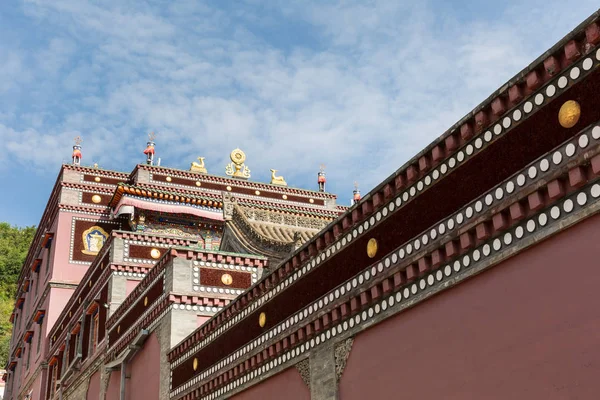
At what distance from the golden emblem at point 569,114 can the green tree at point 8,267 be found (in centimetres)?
5820

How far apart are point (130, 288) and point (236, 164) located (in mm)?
14682

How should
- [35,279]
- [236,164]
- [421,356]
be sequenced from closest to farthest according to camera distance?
1. [421,356]
2. [236,164]
3. [35,279]

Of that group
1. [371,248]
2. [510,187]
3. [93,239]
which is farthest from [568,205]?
[93,239]

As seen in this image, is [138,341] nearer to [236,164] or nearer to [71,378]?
[71,378]

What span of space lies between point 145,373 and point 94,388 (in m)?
6.39

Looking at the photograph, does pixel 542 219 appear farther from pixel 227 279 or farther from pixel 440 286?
pixel 227 279

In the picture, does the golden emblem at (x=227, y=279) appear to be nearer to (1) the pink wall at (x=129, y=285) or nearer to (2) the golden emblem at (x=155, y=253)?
(2) the golden emblem at (x=155, y=253)

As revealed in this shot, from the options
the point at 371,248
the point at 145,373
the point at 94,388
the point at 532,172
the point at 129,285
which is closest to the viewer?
the point at 532,172

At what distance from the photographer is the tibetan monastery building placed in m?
6.96

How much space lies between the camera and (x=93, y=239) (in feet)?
112

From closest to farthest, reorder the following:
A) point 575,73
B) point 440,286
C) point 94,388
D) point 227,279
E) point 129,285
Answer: point 575,73 → point 440,286 → point 227,279 → point 129,285 → point 94,388

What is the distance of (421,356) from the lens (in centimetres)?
884

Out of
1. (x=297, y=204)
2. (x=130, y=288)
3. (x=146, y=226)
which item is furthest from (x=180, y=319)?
(x=297, y=204)

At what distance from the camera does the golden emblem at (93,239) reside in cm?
3400
